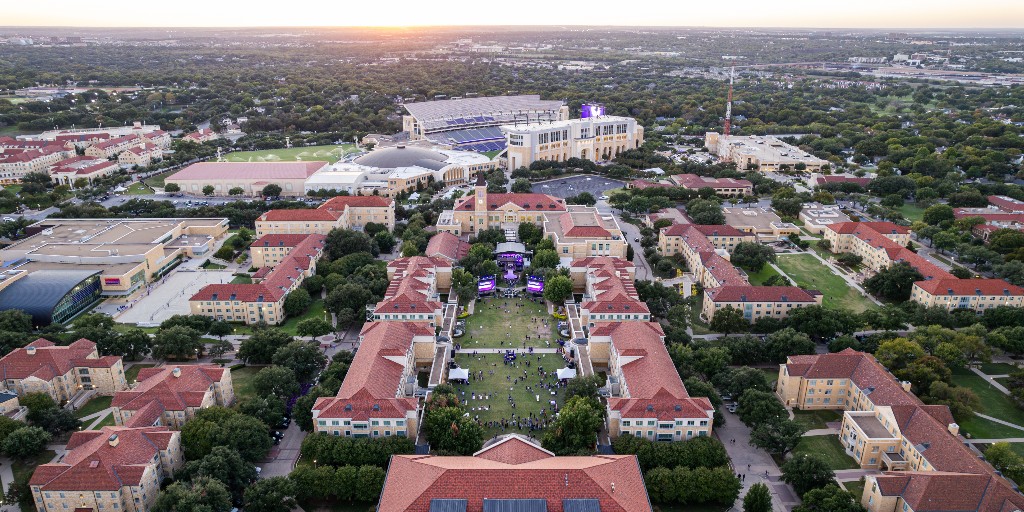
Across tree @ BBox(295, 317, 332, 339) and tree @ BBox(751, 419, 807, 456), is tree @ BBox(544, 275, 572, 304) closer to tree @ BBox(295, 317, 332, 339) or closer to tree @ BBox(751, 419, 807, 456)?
tree @ BBox(295, 317, 332, 339)

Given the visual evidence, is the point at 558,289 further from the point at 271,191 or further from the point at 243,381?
the point at 271,191

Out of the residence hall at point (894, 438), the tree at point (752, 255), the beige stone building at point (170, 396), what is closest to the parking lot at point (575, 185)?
the tree at point (752, 255)

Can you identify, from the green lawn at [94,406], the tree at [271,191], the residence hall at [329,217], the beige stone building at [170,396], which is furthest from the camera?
the tree at [271,191]

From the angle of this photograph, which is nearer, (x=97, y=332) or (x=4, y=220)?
(x=97, y=332)

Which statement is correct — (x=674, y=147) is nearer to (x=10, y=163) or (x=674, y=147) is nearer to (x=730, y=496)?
(x=730, y=496)

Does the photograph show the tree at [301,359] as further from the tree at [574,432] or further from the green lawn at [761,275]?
the green lawn at [761,275]

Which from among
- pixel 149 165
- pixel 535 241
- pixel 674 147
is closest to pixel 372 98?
pixel 149 165
